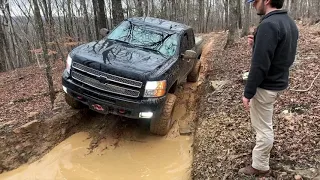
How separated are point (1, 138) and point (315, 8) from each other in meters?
17.7

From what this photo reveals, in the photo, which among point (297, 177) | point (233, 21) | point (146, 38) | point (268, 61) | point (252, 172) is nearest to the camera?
point (268, 61)

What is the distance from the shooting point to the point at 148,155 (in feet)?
18.2

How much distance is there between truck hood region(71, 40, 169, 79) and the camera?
5.11 metres

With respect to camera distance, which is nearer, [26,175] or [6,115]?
[26,175]

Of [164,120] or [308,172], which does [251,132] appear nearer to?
[308,172]

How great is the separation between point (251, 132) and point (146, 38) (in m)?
3.00

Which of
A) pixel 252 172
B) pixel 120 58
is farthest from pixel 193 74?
pixel 252 172

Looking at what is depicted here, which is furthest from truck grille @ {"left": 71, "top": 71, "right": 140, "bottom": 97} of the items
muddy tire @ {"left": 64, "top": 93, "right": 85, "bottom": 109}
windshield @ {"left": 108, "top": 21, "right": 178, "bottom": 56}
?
windshield @ {"left": 108, "top": 21, "right": 178, "bottom": 56}

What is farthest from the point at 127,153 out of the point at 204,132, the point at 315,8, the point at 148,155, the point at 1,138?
the point at 315,8

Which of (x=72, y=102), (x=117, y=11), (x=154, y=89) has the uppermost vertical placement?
(x=117, y=11)

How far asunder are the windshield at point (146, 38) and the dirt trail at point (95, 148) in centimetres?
160

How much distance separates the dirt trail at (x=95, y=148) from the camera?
509cm

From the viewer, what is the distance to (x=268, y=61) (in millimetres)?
2932

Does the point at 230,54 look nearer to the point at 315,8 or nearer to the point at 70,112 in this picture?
the point at 70,112
